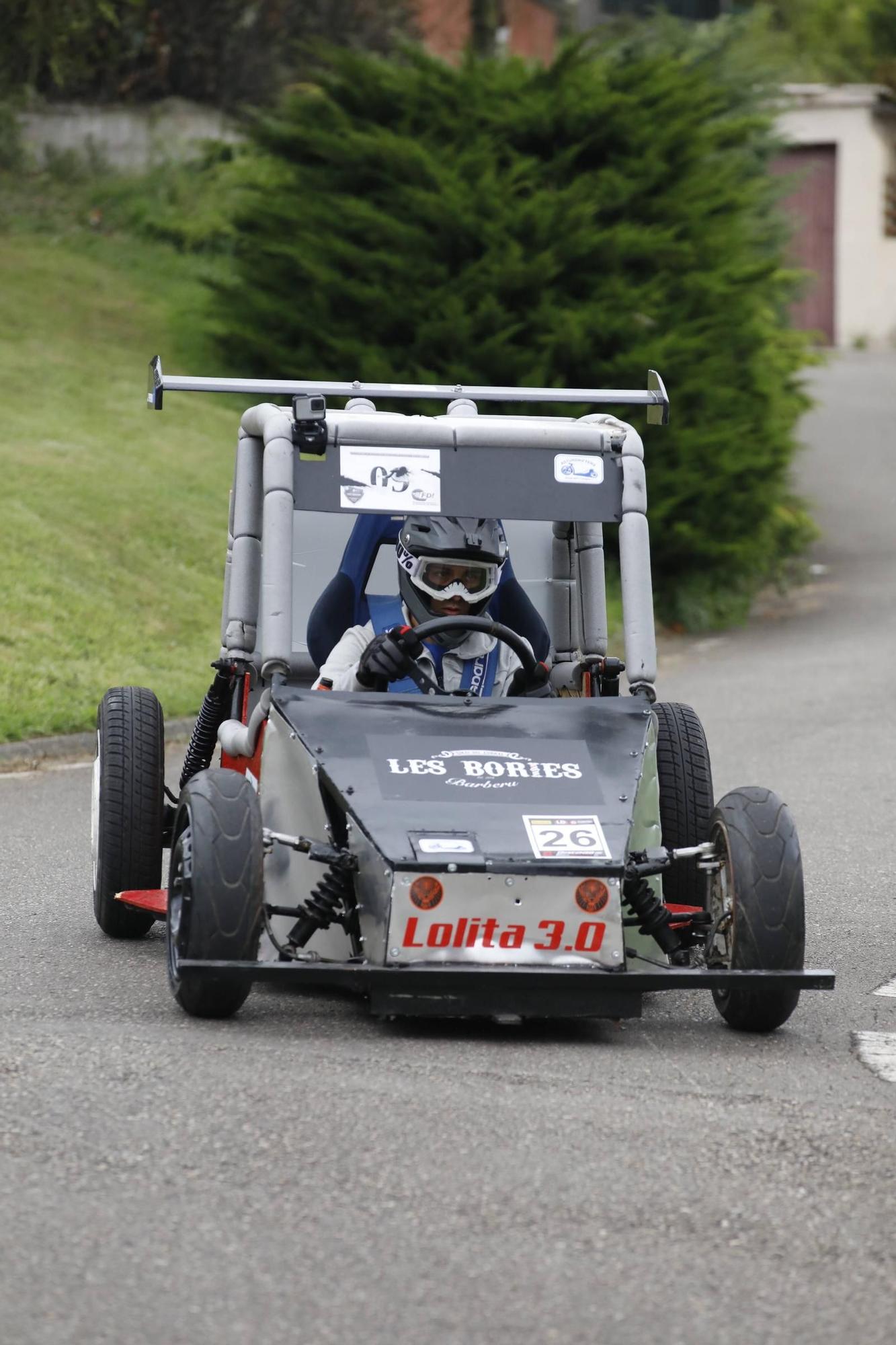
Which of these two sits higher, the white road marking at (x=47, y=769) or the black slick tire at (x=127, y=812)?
the black slick tire at (x=127, y=812)

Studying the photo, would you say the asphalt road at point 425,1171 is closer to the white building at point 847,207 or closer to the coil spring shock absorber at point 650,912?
the coil spring shock absorber at point 650,912

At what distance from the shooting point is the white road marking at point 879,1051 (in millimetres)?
5867

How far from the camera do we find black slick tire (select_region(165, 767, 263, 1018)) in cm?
579

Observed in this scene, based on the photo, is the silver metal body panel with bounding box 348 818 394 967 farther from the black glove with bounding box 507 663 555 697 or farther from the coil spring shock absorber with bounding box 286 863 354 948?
the black glove with bounding box 507 663 555 697

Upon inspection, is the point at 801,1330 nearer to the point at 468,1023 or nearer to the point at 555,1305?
the point at 555,1305

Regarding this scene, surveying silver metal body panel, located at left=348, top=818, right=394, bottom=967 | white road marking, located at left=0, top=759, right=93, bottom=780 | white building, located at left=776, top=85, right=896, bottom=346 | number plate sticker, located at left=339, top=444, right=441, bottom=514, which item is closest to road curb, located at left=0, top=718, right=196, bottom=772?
white road marking, located at left=0, top=759, right=93, bottom=780

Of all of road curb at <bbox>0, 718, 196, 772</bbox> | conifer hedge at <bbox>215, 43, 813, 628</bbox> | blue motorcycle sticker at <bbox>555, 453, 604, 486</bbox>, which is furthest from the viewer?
conifer hedge at <bbox>215, 43, 813, 628</bbox>

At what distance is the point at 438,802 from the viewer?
6113mm

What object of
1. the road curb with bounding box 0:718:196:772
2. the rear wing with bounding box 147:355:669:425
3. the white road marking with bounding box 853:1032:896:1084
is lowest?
the white road marking with bounding box 853:1032:896:1084

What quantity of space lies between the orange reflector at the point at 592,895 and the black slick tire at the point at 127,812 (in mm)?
2122

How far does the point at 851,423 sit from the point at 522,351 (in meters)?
15.0

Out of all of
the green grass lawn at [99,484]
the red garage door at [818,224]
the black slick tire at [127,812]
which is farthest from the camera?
the red garage door at [818,224]

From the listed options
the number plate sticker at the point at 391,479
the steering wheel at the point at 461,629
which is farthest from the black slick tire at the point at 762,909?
the number plate sticker at the point at 391,479

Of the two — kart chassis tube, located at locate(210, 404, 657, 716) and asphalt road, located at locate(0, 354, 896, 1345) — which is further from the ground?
kart chassis tube, located at locate(210, 404, 657, 716)
